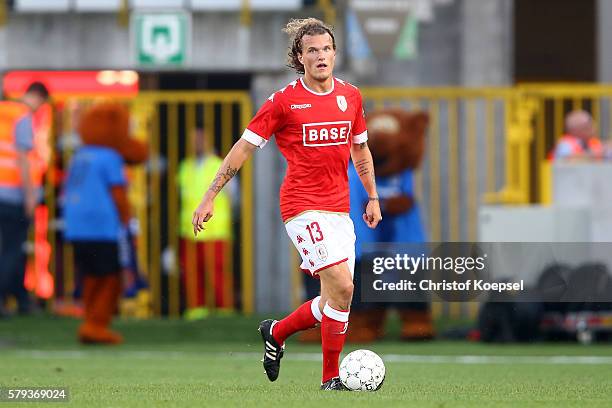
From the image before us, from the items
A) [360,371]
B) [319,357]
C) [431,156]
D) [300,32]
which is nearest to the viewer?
[360,371]

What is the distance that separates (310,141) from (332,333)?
0.93 metres

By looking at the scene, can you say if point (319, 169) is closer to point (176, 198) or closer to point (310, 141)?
point (310, 141)

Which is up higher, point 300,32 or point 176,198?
point 300,32

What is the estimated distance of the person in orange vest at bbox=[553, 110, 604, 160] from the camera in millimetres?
14469

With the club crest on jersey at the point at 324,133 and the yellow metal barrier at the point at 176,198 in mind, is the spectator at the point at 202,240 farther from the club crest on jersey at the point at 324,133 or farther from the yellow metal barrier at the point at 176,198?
the club crest on jersey at the point at 324,133

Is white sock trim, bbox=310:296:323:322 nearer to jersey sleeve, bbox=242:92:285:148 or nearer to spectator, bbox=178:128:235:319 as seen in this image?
jersey sleeve, bbox=242:92:285:148

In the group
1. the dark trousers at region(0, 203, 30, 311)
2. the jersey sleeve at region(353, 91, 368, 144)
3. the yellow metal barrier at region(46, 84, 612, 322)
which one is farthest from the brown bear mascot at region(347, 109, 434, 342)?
the jersey sleeve at region(353, 91, 368, 144)

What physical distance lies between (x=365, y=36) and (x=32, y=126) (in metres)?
2.99

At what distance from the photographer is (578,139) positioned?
14.6m

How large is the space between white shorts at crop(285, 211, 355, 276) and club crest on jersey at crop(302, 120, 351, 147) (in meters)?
0.34

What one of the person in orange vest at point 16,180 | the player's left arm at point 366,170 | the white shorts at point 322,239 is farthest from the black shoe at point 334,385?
the person in orange vest at point 16,180

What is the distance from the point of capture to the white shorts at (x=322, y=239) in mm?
8125

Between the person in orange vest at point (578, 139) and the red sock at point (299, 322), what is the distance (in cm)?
629

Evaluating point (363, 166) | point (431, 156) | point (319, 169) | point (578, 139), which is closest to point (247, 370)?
point (363, 166)
